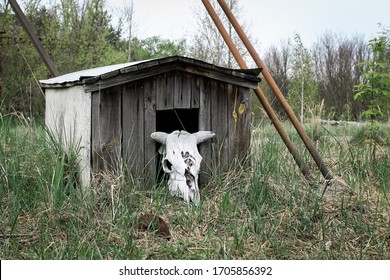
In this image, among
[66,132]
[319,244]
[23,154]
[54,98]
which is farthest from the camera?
[54,98]

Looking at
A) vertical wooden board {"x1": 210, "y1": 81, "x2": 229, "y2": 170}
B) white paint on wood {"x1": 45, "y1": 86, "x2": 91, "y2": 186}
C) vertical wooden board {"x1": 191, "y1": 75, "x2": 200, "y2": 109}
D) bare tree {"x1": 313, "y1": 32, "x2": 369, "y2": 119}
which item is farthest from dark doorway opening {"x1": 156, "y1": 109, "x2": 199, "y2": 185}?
bare tree {"x1": 313, "y1": 32, "x2": 369, "y2": 119}

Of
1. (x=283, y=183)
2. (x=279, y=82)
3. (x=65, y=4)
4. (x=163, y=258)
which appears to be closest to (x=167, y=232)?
(x=163, y=258)

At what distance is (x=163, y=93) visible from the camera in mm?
5699

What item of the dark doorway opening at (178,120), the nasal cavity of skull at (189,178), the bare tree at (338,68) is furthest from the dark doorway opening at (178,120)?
the bare tree at (338,68)

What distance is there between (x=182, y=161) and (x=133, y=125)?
2.06 ft

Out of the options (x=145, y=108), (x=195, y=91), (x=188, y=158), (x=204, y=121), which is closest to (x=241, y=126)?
(x=204, y=121)

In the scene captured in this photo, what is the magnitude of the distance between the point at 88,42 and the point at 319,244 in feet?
47.2

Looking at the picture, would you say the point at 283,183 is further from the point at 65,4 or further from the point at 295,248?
the point at 65,4

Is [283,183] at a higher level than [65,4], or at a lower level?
lower

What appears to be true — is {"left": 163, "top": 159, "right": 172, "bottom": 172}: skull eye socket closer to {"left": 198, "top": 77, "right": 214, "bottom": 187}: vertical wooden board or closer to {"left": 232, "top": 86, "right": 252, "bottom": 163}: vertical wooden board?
{"left": 198, "top": 77, "right": 214, "bottom": 187}: vertical wooden board

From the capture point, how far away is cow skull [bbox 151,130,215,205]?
538 cm

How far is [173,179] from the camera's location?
5.45 metres

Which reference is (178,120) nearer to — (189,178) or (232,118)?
(232,118)

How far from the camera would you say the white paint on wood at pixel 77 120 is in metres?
5.34
